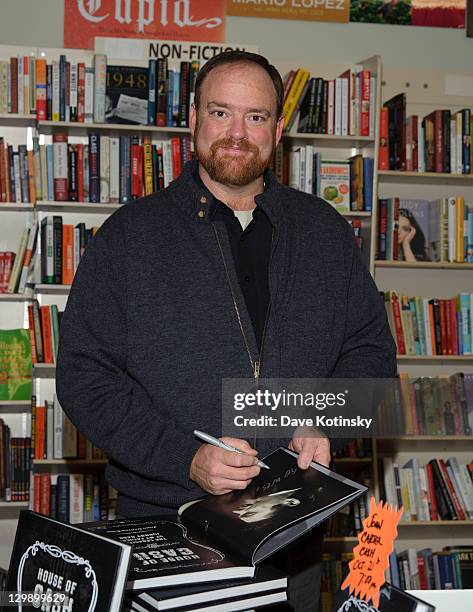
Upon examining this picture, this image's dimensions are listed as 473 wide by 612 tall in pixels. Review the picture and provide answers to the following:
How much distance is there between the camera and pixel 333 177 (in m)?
3.68

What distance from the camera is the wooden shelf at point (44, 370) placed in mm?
3486

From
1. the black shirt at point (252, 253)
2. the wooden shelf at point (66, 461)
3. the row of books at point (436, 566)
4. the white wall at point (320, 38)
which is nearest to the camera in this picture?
the black shirt at point (252, 253)

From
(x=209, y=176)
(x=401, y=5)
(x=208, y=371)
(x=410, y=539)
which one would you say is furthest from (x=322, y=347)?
(x=401, y=5)

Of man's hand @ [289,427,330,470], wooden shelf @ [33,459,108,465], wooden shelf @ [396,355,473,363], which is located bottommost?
wooden shelf @ [33,459,108,465]

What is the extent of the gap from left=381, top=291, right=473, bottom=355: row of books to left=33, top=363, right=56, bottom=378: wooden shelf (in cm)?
142

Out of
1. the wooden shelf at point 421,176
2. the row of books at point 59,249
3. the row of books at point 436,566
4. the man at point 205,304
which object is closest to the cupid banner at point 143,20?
the row of books at point 59,249

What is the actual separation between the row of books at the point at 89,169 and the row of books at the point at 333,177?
0.45 metres

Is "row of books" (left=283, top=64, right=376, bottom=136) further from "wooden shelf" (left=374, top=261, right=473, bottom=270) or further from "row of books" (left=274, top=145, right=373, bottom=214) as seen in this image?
"wooden shelf" (left=374, top=261, right=473, bottom=270)

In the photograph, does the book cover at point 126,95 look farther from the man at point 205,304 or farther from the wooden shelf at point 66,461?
the man at point 205,304

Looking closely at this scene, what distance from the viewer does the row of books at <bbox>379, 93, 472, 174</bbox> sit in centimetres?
371

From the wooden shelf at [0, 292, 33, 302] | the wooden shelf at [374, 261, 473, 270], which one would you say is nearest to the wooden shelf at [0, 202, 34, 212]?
the wooden shelf at [0, 292, 33, 302]

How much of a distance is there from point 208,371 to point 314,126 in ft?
8.07

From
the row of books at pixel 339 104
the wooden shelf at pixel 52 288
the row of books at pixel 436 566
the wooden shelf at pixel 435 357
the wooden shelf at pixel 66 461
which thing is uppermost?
the row of books at pixel 339 104

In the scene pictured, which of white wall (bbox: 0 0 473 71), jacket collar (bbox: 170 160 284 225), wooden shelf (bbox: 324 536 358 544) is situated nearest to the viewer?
jacket collar (bbox: 170 160 284 225)
